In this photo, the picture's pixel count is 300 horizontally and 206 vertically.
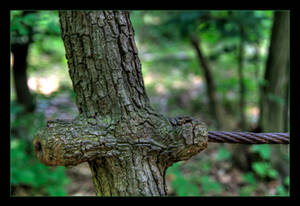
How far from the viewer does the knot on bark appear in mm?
822

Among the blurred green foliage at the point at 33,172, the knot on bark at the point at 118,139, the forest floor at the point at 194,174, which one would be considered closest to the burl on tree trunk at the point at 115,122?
the knot on bark at the point at 118,139

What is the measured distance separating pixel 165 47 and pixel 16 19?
326 centimetres

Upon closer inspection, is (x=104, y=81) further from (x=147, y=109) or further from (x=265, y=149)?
(x=265, y=149)

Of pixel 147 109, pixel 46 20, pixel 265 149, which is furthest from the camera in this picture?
pixel 265 149

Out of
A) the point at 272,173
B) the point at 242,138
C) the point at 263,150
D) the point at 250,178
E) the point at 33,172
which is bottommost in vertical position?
the point at 250,178

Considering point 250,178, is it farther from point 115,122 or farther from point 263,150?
point 115,122

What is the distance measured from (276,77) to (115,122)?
2909 millimetres

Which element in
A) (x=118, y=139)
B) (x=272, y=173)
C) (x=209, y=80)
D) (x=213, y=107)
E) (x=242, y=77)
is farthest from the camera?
(x=213, y=107)

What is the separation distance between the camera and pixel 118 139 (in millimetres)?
Answer: 865

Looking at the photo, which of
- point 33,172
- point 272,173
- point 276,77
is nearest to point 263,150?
point 272,173

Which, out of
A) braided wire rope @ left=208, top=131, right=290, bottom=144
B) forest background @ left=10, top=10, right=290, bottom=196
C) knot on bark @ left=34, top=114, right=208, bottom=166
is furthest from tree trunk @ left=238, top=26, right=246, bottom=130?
knot on bark @ left=34, top=114, right=208, bottom=166

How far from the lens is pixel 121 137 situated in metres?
0.87

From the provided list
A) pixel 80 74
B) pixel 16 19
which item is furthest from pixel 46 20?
pixel 80 74

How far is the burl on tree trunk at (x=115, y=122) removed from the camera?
865 millimetres
